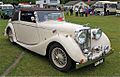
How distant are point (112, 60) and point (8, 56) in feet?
10.9

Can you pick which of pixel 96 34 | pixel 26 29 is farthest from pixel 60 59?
pixel 26 29

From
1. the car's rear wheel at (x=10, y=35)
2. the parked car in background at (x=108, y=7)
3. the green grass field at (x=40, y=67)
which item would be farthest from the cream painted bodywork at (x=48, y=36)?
the parked car in background at (x=108, y=7)

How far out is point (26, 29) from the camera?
7566 millimetres

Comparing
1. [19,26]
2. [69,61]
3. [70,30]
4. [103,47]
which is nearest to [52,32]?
[70,30]

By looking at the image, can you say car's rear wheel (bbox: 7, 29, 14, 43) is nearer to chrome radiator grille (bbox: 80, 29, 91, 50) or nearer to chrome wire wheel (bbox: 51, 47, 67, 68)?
chrome wire wheel (bbox: 51, 47, 67, 68)

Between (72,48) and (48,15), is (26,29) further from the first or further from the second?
(72,48)

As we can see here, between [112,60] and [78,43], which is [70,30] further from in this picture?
[112,60]

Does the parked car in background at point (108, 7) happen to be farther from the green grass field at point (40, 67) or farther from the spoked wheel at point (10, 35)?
the green grass field at point (40, 67)

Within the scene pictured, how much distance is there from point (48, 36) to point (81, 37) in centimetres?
115

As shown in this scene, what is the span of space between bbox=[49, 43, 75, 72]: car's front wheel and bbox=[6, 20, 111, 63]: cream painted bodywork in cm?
16

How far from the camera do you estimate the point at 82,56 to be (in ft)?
18.5

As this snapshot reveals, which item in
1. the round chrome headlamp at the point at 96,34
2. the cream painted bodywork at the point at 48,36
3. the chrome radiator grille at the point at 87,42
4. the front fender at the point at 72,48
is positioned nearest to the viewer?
the front fender at the point at 72,48

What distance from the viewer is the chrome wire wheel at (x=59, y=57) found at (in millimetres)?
→ 5945

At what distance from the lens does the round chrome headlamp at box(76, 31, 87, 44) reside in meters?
5.77
